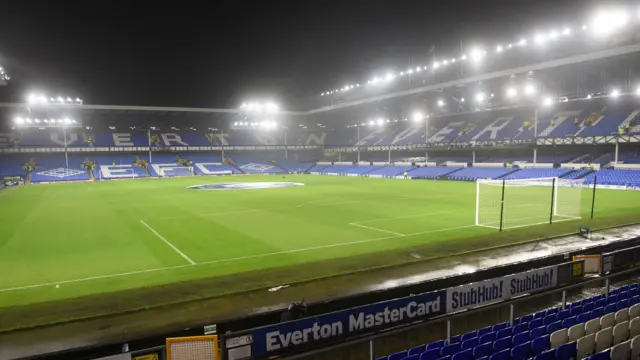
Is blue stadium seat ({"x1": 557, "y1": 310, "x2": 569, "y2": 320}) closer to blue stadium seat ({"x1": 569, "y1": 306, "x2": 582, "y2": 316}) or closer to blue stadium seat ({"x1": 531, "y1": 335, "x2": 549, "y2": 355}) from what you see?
blue stadium seat ({"x1": 569, "y1": 306, "x2": 582, "y2": 316})

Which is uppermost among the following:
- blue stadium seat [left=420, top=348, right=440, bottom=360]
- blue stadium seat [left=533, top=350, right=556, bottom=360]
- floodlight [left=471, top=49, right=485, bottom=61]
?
floodlight [left=471, top=49, right=485, bottom=61]

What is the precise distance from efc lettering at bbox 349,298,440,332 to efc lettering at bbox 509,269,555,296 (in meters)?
2.09

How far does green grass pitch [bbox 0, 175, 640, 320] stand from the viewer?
11656 mm

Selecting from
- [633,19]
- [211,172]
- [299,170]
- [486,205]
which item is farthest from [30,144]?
[633,19]

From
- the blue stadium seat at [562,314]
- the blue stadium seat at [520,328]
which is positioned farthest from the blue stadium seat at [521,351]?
the blue stadium seat at [562,314]

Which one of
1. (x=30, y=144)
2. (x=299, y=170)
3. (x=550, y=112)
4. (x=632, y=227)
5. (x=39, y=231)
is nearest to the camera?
(x=632, y=227)

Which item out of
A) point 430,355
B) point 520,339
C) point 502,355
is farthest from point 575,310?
point 430,355

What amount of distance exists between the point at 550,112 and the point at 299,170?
39.2 metres

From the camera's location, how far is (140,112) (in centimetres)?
6041

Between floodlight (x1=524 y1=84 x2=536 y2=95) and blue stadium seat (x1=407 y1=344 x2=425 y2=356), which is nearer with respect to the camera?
blue stadium seat (x1=407 y1=344 x2=425 y2=356)

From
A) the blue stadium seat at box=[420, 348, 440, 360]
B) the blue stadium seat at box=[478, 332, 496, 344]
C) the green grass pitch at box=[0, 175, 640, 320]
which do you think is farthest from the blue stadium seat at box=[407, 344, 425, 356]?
the green grass pitch at box=[0, 175, 640, 320]

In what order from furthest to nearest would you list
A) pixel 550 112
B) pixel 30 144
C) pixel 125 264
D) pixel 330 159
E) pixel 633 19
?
pixel 330 159, pixel 30 144, pixel 550 112, pixel 633 19, pixel 125 264

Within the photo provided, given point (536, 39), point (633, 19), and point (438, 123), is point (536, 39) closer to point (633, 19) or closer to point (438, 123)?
point (633, 19)

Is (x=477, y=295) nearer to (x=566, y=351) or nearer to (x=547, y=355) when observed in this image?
(x=566, y=351)
